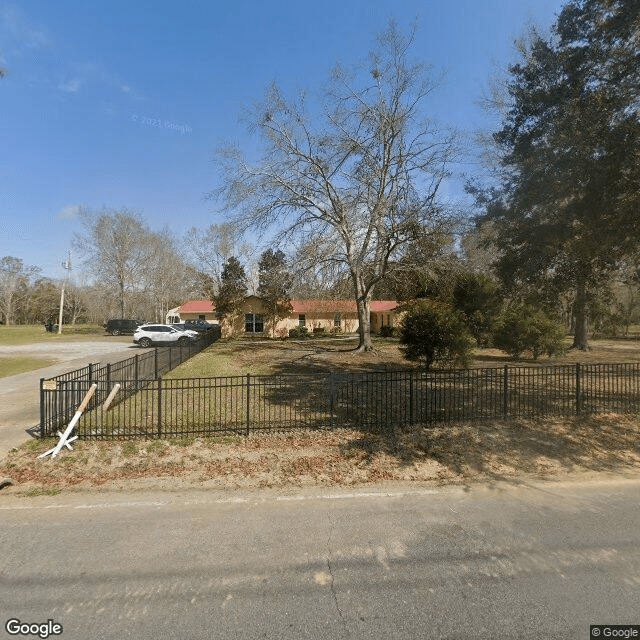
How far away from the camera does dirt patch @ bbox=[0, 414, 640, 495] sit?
543 cm

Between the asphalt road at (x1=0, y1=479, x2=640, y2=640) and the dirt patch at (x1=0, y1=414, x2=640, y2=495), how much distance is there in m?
0.48

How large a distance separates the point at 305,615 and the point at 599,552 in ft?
9.50

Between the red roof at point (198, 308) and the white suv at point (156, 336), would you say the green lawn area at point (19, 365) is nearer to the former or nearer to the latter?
the white suv at point (156, 336)

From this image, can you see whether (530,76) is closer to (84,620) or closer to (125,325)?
(84,620)

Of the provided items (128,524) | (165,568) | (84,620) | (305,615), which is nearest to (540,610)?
(305,615)

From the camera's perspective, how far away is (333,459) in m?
6.08

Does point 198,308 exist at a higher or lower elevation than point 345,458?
higher

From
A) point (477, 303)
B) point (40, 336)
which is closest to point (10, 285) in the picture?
point (40, 336)

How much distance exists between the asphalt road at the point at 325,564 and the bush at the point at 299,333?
30499mm

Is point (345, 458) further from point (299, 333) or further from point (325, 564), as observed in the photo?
point (299, 333)

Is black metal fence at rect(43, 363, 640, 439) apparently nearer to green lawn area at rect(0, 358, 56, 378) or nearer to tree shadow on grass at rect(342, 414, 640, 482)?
tree shadow on grass at rect(342, 414, 640, 482)

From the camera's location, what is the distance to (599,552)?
358cm

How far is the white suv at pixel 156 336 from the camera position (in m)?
27.7

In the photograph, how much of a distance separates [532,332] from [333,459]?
1354 centimetres
